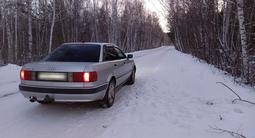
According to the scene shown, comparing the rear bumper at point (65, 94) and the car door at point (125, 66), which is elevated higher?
the car door at point (125, 66)

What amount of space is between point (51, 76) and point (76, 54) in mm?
1000

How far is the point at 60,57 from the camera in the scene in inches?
192

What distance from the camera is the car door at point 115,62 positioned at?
5149 mm

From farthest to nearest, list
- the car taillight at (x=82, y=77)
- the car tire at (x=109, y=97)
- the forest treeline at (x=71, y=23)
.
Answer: the forest treeline at (x=71, y=23)
the car tire at (x=109, y=97)
the car taillight at (x=82, y=77)

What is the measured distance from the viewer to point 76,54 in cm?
491

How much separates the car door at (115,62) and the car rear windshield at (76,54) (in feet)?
0.91

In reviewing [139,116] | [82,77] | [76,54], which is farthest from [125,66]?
[82,77]

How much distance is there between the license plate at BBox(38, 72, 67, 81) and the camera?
13.3 ft

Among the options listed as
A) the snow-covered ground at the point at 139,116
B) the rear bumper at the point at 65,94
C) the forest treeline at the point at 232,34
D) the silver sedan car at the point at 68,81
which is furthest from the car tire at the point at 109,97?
the forest treeline at the point at 232,34

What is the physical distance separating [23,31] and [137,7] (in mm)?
21711

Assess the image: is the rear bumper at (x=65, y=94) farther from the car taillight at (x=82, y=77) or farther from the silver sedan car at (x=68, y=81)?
the car taillight at (x=82, y=77)

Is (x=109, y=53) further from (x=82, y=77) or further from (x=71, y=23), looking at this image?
(x=71, y=23)

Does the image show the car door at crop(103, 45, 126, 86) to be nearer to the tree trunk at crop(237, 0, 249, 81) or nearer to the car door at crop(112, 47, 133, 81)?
the car door at crop(112, 47, 133, 81)

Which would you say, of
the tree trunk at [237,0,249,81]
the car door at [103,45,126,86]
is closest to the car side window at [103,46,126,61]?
the car door at [103,45,126,86]
